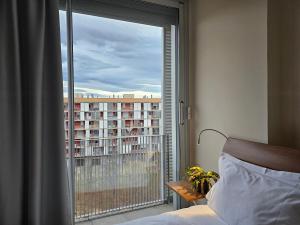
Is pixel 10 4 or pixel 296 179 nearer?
pixel 296 179

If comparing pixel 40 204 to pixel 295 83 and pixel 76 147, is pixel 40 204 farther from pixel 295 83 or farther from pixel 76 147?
pixel 295 83

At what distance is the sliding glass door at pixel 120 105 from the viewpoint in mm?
2090

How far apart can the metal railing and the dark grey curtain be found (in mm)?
292

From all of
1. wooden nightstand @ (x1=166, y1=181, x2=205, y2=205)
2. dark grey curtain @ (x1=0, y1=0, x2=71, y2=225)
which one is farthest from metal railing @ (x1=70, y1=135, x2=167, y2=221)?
wooden nightstand @ (x1=166, y1=181, x2=205, y2=205)

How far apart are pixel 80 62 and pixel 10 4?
660mm

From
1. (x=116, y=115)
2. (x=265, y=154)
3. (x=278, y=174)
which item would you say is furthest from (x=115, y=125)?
(x=278, y=174)

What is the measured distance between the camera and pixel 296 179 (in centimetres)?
125

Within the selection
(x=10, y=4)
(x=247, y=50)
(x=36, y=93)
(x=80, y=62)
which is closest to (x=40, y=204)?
(x=36, y=93)

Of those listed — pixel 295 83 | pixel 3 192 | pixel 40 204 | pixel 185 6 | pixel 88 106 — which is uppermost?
pixel 185 6

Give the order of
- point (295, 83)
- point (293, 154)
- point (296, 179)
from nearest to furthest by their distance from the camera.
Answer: point (296, 179), point (293, 154), point (295, 83)

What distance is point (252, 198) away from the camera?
1.28 metres

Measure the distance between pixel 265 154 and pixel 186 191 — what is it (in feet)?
2.47

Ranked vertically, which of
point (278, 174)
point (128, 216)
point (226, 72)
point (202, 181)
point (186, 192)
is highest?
point (226, 72)

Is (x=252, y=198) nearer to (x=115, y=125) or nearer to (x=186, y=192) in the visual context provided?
(x=186, y=192)
